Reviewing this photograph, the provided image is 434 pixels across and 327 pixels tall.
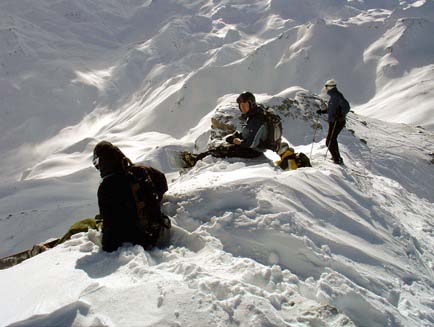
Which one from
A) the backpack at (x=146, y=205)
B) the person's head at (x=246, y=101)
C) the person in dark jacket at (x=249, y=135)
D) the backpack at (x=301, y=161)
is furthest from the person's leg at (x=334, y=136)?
the backpack at (x=146, y=205)

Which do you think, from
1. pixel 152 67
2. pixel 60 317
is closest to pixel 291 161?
pixel 60 317

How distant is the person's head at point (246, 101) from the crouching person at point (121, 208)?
10.7 ft

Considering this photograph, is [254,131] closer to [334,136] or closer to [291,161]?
[291,161]

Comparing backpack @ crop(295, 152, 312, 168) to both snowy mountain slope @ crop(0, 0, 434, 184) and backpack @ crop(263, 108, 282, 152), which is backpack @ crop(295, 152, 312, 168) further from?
snowy mountain slope @ crop(0, 0, 434, 184)

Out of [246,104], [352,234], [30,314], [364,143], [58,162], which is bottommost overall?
[58,162]

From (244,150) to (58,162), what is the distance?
1177 inches

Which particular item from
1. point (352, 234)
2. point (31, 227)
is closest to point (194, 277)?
point (352, 234)

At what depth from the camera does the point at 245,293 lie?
3420 millimetres

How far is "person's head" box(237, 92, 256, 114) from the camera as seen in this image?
7387 mm

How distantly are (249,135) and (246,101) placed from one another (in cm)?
66

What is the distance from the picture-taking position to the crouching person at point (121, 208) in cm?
459

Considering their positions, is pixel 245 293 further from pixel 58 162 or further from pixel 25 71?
pixel 25 71

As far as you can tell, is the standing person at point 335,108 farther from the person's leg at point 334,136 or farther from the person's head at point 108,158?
the person's head at point 108,158

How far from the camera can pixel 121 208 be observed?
4.62m
